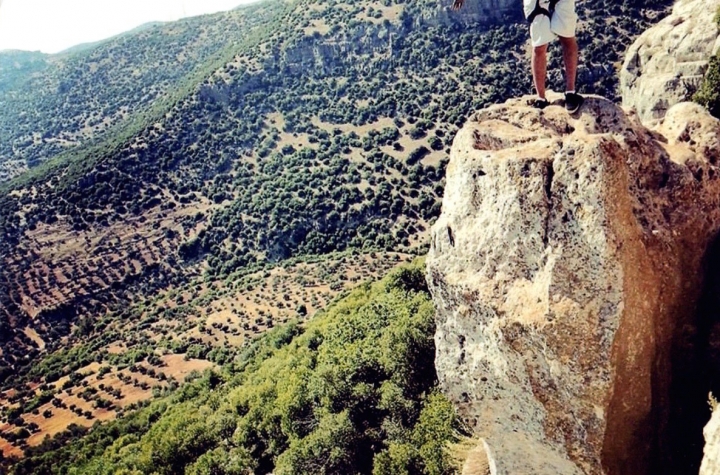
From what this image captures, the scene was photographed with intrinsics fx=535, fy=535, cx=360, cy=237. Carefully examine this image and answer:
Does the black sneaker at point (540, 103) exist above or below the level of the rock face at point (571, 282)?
above

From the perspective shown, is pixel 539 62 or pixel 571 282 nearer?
pixel 571 282

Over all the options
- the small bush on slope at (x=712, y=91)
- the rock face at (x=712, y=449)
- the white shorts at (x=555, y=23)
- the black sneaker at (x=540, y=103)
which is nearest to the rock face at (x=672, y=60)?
the small bush on slope at (x=712, y=91)

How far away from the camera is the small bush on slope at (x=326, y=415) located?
81.6ft

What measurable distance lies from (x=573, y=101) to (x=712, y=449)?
6.90 metres

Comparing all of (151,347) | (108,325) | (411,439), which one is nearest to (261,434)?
(411,439)

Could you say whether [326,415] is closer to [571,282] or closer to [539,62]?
[539,62]

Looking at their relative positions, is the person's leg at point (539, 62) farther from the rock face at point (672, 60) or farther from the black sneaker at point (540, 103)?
the rock face at point (672, 60)

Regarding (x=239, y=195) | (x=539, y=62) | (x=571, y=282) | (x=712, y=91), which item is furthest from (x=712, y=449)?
(x=239, y=195)

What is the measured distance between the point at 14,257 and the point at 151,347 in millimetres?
33641

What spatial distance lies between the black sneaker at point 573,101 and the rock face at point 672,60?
12.7m

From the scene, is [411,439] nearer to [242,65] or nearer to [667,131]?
[667,131]

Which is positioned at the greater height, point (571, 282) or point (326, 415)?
point (571, 282)

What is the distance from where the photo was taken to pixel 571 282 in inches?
330

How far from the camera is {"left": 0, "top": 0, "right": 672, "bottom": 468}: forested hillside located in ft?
236
